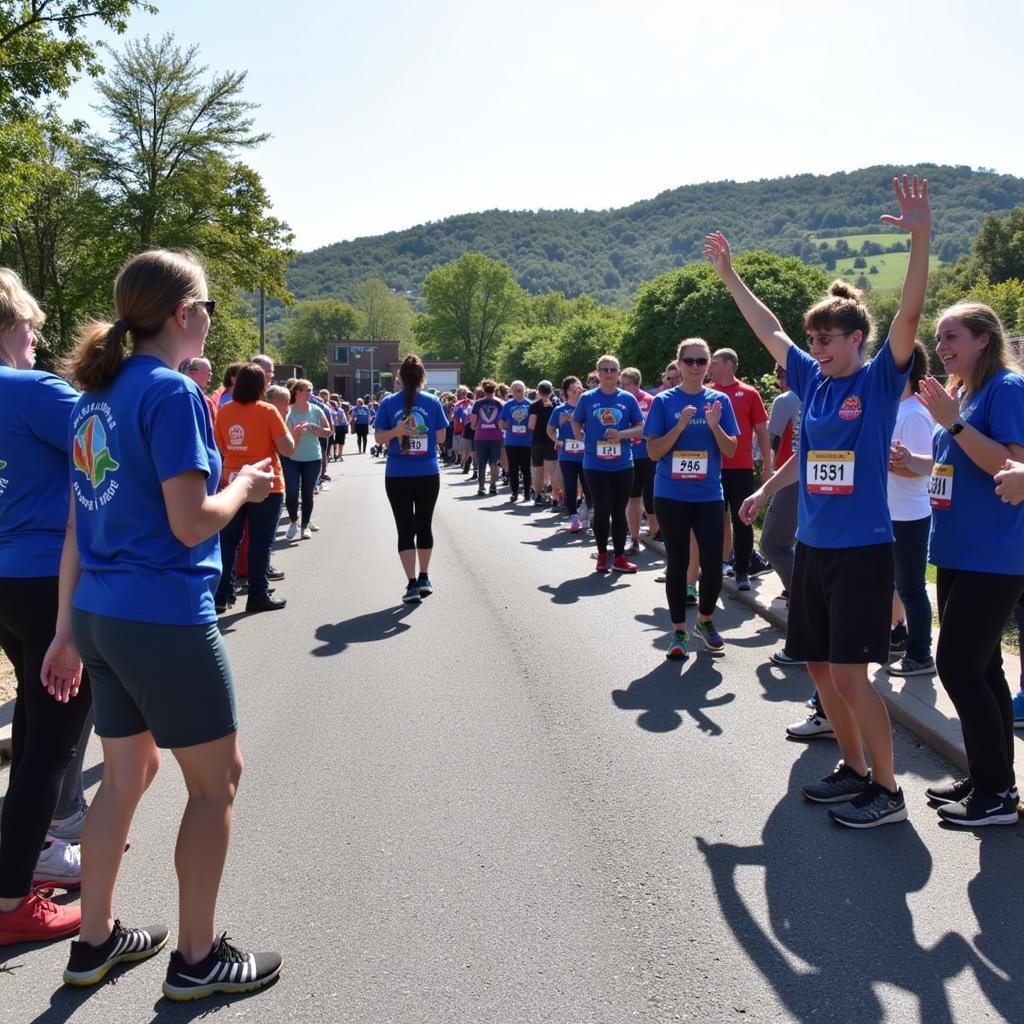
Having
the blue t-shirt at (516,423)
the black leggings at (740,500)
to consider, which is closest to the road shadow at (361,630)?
the black leggings at (740,500)

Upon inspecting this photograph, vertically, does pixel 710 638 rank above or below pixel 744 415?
below

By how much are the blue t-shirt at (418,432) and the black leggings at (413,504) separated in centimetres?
8

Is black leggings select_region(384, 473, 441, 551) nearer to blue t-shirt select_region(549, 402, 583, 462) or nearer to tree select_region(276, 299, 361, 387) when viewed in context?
blue t-shirt select_region(549, 402, 583, 462)

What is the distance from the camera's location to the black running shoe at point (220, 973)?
2982 mm

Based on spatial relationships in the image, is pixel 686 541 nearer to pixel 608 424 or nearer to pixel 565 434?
pixel 608 424

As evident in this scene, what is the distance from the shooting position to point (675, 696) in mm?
6273

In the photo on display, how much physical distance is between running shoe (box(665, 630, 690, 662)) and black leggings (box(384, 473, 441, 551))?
9.80 feet

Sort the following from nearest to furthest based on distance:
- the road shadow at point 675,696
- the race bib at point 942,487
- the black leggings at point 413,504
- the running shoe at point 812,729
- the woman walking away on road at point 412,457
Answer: the race bib at point 942,487 → the running shoe at point 812,729 → the road shadow at point 675,696 → the woman walking away on road at point 412,457 → the black leggings at point 413,504

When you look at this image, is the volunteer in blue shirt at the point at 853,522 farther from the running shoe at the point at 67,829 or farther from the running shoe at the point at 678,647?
the running shoe at the point at 67,829

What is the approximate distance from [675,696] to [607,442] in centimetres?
445

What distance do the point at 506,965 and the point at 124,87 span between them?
1534 inches

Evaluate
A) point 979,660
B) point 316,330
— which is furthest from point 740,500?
point 316,330

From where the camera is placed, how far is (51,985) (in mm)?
3115

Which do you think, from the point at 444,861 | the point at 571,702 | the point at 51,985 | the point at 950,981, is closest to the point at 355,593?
the point at 571,702
